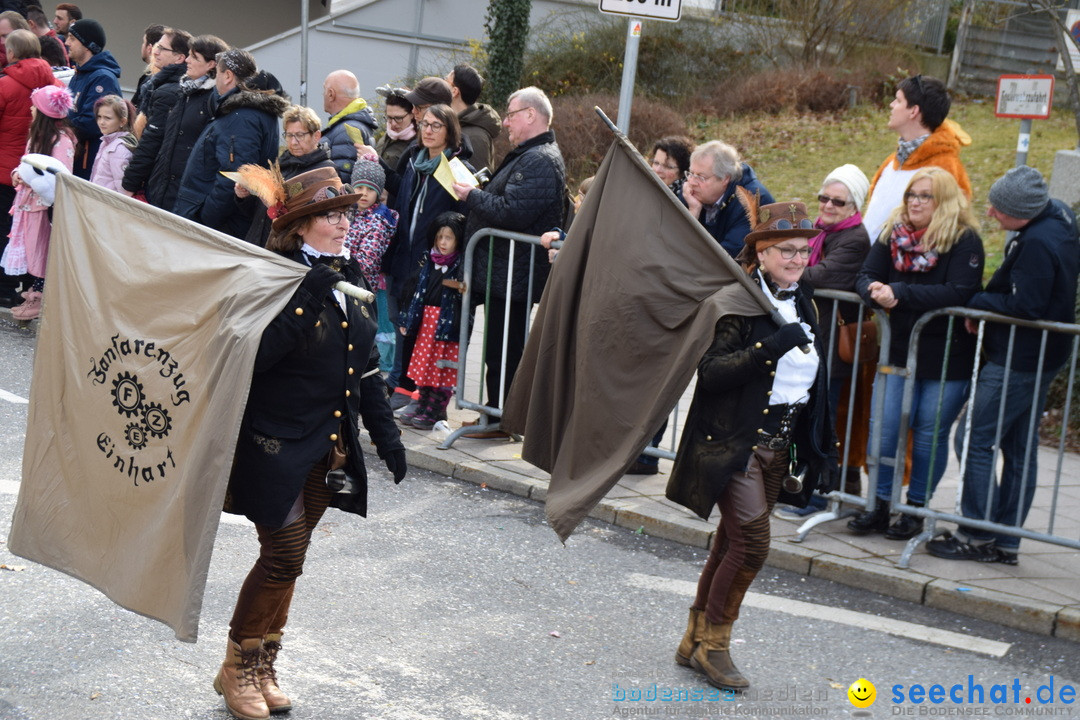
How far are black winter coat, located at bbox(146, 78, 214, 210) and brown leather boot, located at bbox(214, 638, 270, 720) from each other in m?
5.69

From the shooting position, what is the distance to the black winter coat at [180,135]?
932 centimetres

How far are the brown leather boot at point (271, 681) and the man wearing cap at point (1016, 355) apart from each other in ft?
11.7

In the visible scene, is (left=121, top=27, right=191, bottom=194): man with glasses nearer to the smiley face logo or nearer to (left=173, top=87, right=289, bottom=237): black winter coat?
(left=173, top=87, right=289, bottom=237): black winter coat

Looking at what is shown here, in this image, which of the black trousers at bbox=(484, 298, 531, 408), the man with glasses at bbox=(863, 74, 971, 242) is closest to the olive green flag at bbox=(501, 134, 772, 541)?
the man with glasses at bbox=(863, 74, 971, 242)

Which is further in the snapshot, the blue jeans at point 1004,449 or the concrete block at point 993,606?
the blue jeans at point 1004,449

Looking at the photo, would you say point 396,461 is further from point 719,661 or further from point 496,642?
point 719,661

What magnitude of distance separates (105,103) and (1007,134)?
1309 cm

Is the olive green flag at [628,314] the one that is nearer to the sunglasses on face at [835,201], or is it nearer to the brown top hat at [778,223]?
A: the brown top hat at [778,223]

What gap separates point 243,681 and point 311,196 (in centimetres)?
166

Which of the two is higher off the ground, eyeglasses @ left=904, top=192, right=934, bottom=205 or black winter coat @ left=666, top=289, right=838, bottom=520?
eyeglasses @ left=904, top=192, right=934, bottom=205

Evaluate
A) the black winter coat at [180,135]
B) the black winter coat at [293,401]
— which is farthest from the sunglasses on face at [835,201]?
the black winter coat at [180,135]

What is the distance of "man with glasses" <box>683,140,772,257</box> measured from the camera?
23.3 ft

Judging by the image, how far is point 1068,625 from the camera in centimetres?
565

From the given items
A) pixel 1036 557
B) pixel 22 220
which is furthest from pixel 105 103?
pixel 1036 557
